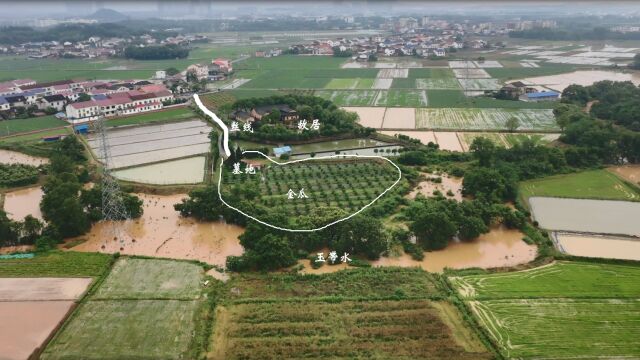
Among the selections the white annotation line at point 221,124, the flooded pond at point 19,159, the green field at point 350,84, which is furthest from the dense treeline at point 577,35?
the flooded pond at point 19,159

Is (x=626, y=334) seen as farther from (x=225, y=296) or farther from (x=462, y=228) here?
(x=225, y=296)

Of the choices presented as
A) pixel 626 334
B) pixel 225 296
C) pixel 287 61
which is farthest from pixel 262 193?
pixel 287 61

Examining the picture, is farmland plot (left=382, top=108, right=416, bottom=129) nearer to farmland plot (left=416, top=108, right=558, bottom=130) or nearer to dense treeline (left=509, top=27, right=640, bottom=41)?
farmland plot (left=416, top=108, right=558, bottom=130)

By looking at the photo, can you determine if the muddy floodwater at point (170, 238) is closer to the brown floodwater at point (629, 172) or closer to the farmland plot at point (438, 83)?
the brown floodwater at point (629, 172)

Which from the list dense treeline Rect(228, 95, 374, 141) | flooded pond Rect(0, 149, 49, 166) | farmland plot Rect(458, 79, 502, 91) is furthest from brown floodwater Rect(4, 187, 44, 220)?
farmland plot Rect(458, 79, 502, 91)

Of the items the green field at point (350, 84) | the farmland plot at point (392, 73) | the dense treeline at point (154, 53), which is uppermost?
the dense treeline at point (154, 53)

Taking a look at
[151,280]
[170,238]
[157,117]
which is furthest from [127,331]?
[157,117]

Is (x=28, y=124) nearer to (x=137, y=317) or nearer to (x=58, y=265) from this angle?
(x=58, y=265)

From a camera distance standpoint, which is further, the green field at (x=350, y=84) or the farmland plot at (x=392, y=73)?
the farmland plot at (x=392, y=73)
